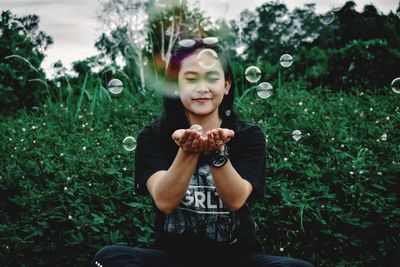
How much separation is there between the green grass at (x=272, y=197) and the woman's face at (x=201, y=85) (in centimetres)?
106

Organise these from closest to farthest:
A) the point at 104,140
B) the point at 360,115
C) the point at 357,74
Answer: the point at 104,140
the point at 360,115
the point at 357,74

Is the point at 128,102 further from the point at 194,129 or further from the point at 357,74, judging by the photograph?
the point at 194,129

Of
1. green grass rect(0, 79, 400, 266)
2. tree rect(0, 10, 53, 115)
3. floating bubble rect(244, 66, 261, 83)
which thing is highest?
tree rect(0, 10, 53, 115)

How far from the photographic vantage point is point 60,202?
324 cm

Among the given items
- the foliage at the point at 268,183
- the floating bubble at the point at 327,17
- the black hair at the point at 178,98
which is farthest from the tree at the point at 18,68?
the black hair at the point at 178,98

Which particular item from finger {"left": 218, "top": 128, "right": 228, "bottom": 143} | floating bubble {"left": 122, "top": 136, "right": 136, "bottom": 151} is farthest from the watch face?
floating bubble {"left": 122, "top": 136, "right": 136, "bottom": 151}

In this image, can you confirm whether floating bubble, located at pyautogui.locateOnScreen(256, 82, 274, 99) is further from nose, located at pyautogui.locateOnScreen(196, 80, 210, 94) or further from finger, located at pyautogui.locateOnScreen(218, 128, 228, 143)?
finger, located at pyautogui.locateOnScreen(218, 128, 228, 143)

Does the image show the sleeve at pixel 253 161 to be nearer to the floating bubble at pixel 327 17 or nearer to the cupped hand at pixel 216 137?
the cupped hand at pixel 216 137

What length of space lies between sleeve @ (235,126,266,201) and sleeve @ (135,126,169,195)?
0.31 m

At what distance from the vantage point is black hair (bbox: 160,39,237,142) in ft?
7.43

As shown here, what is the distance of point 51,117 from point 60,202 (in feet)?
7.36

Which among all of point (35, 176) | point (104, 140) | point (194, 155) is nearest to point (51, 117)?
point (104, 140)

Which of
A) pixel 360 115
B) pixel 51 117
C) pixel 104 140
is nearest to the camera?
pixel 104 140

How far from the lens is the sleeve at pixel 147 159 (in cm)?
216
